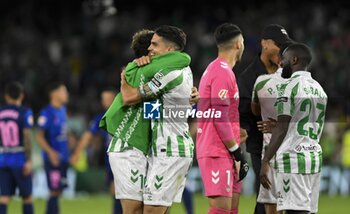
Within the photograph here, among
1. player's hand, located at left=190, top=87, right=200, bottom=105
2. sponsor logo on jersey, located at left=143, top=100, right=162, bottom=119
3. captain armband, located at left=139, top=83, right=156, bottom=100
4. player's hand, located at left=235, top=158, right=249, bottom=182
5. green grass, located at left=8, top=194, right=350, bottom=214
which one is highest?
captain armband, located at left=139, top=83, right=156, bottom=100

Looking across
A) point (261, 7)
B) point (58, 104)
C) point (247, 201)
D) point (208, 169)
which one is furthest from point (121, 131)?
point (261, 7)

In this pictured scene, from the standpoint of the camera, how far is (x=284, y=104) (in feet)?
26.8

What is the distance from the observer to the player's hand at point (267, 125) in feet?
28.8

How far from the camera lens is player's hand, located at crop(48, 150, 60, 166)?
1335 cm

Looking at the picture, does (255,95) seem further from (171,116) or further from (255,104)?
(171,116)

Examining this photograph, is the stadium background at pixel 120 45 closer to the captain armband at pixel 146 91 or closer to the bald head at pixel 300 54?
the bald head at pixel 300 54


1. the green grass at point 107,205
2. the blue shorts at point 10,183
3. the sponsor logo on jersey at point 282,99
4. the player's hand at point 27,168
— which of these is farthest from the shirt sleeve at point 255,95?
the green grass at point 107,205

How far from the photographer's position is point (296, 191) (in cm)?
821

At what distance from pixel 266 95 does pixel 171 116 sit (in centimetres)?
117

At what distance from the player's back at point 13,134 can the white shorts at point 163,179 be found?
4.54m

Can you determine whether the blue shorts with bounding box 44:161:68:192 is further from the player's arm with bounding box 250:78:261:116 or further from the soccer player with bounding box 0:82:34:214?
the player's arm with bounding box 250:78:261:116

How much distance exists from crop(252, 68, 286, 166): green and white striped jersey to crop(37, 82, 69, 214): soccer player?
5.20 metres

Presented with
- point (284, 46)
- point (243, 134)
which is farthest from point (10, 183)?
point (284, 46)

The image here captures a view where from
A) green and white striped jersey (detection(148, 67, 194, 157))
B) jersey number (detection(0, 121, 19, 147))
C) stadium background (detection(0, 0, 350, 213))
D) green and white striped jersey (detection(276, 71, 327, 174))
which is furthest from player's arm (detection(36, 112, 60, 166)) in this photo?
stadium background (detection(0, 0, 350, 213))
